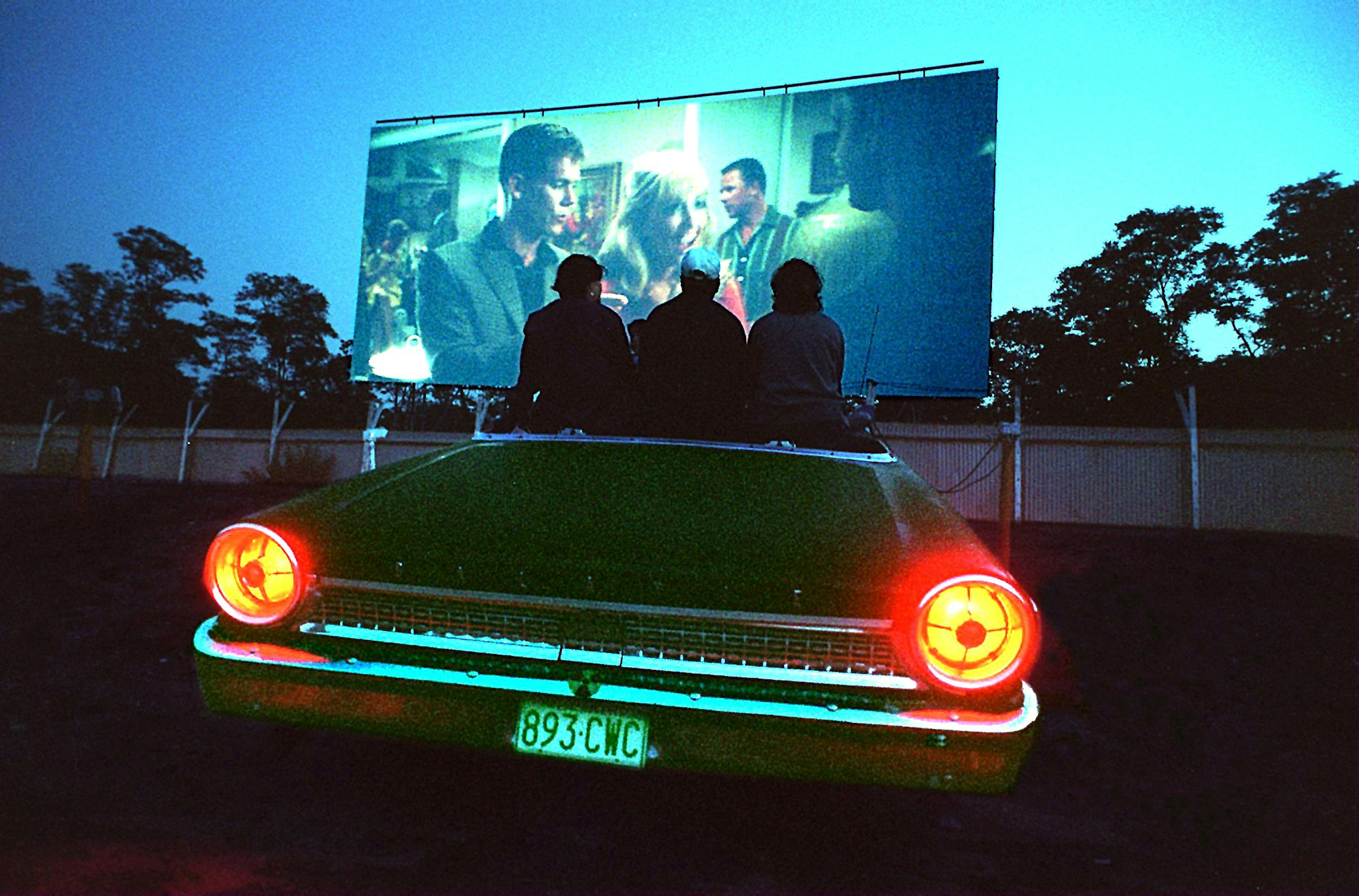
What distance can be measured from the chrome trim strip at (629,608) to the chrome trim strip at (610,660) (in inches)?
3.4

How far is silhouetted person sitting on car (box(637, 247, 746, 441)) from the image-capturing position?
96.7 inches

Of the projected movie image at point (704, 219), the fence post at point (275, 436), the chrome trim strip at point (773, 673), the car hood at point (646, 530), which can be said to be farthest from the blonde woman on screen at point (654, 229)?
the fence post at point (275, 436)

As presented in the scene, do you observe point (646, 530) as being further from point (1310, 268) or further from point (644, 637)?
point (1310, 268)

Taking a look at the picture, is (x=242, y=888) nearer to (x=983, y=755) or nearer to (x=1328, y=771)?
(x=983, y=755)

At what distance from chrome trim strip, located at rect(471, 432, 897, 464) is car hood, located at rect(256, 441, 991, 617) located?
52 mm

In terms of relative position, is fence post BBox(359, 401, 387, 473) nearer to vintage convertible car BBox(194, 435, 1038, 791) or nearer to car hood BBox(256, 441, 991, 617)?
car hood BBox(256, 441, 991, 617)

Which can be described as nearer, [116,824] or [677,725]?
[677,725]

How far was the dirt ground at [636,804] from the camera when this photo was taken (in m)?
1.78

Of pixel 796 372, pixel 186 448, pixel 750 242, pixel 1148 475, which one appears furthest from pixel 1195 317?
pixel 186 448

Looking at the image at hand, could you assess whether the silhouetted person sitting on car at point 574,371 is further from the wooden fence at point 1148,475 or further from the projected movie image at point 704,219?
the wooden fence at point 1148,475

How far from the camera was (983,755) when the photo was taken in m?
1.42

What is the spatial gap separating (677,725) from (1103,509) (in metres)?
12.7

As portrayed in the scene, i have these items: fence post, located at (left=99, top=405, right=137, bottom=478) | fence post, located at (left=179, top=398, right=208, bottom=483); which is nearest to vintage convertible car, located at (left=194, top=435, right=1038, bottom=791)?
fence post, located at (left=179, top=398, right=208, bottom=483)

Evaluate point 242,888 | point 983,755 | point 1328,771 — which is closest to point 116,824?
point 242,888
